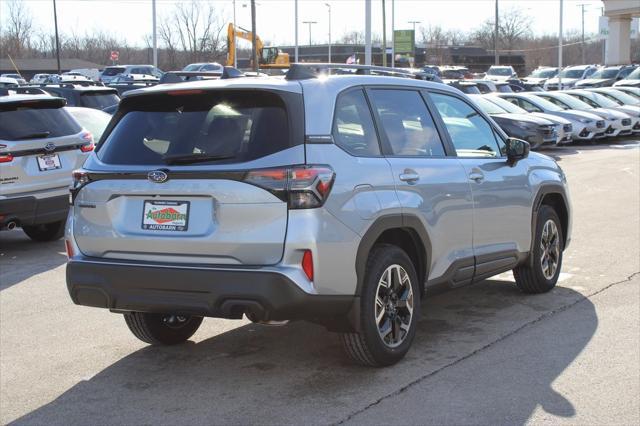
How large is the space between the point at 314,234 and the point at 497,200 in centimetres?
236

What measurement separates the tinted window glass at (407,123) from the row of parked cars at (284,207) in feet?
0.05

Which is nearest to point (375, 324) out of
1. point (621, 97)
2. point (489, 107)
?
point (489, 107)

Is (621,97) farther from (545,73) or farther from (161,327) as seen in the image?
(545,73)

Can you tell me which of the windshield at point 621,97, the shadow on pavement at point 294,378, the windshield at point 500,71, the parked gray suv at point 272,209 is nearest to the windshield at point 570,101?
the windshield at point 621,97

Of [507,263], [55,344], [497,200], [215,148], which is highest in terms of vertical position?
[215,148]

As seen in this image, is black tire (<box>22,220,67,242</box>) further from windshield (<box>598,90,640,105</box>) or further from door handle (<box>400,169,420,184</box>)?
windshield (<box>598,90,640,105</box>)

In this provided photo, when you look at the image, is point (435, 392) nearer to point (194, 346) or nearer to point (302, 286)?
point (302, 286)

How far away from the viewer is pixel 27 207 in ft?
32.9

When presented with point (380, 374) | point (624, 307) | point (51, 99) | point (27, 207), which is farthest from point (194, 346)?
point (51, 99)

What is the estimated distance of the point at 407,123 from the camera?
613 centimetres

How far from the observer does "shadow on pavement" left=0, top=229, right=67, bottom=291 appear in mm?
9242

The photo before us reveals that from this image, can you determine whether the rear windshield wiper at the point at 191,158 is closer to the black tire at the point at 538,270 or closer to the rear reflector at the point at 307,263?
the rear reflector at the point at 307,263

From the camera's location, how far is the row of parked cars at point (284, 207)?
195 inches

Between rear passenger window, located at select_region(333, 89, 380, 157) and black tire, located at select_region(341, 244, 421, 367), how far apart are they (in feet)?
2.04
